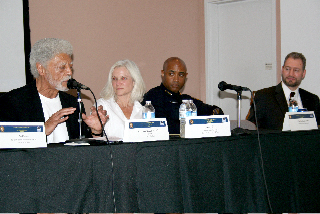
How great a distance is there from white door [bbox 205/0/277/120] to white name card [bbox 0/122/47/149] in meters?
3.74

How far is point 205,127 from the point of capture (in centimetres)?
234

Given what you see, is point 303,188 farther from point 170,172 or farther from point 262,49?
point 262,49

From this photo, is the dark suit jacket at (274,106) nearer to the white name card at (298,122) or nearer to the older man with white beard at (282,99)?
the older man with white beard at (282,99)

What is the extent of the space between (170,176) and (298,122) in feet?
3.98

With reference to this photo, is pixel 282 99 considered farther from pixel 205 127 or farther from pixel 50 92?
pixel 50 92

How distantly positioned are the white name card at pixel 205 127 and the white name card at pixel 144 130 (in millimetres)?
149

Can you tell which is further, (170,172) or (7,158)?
(170,172)

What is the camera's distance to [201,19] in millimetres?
5492

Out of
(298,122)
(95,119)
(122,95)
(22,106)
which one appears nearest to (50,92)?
(22,106)

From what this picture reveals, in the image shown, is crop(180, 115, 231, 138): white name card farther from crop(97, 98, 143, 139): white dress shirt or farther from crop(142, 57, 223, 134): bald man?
crop(97, 98, 143, 139): white dress shirt

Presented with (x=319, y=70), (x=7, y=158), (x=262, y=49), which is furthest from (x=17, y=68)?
(x=319, y=70)

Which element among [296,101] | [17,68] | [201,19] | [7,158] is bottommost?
[7,158]

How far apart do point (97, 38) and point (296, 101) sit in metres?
2.34

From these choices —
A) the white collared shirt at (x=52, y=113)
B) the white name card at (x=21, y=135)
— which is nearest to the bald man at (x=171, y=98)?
the white collared shirt at (x=52, y=113)
